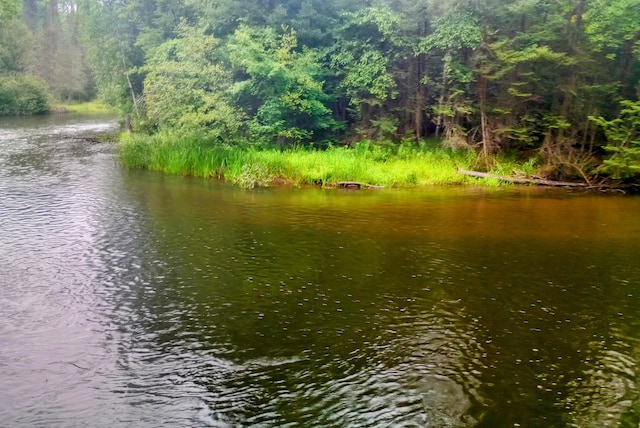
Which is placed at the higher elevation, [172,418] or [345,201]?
[345,201]

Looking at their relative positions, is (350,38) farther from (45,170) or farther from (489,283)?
(489,283)

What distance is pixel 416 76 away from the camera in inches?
983

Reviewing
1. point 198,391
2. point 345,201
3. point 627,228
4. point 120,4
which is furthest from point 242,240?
point 120,4

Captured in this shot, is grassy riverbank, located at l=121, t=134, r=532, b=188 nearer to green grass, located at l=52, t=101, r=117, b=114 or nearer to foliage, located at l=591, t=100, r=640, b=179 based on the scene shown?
foliage, located at l=591, t=100, r=640, b=179

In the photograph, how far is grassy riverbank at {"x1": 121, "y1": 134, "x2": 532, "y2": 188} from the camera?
22234mm

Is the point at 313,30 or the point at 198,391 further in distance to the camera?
the point at 313,30

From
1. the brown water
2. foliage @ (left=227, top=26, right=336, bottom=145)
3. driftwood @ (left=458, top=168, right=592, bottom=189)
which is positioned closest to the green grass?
foliage @ (left=227, top=26, right=336, bottom=145)

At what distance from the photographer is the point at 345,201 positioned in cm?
1941

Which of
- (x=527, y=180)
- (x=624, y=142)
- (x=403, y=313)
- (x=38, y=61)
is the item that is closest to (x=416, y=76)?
(x=527, y=180)

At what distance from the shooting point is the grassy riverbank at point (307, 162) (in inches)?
875

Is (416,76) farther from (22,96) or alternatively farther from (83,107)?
(83,107)

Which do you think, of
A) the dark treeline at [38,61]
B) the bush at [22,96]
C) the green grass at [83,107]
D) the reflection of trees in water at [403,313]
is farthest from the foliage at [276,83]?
the green grass at [83,107]

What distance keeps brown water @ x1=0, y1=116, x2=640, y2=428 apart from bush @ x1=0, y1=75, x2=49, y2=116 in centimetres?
3797

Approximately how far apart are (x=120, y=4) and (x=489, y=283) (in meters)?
29.6
